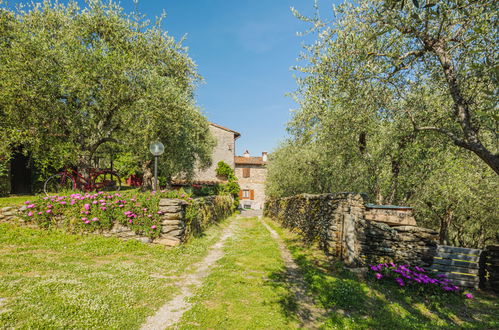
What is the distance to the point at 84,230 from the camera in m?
9.09

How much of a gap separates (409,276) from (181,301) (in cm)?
645

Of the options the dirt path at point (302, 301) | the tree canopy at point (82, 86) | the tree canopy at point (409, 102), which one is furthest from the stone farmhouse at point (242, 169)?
the dirt path at point (302, 301)

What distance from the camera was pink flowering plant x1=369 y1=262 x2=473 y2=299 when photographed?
265 inches

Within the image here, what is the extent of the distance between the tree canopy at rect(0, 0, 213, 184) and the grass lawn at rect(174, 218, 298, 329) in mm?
9195

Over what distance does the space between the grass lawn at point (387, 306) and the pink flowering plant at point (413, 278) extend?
23 cm

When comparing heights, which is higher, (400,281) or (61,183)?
(61,183)

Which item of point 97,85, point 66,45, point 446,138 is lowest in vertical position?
point 446,138

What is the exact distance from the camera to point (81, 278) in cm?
554

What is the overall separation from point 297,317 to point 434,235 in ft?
18.8

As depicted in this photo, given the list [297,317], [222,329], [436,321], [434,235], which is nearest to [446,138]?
[434,235]

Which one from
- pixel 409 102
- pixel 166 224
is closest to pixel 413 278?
pixel 409 102

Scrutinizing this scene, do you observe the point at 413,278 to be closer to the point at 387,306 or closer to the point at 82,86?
the point at 387,306

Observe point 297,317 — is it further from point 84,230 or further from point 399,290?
point 84,230

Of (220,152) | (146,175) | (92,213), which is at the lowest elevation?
(92,213)
